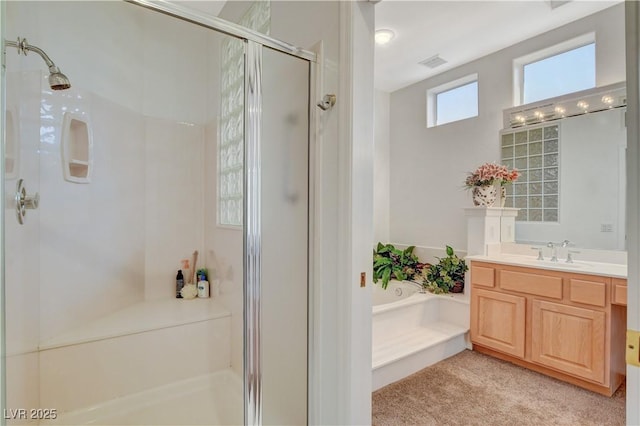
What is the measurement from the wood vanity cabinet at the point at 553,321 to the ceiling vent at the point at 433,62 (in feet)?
6.98

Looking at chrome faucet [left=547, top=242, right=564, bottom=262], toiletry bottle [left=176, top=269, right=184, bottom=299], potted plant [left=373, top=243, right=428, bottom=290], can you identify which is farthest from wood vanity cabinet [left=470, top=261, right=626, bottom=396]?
toiletry bottle [left=176, top=269, right=184, bottom=299]

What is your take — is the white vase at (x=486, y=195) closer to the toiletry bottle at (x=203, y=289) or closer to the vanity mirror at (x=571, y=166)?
the vanity mirror at (x=571, y=166)

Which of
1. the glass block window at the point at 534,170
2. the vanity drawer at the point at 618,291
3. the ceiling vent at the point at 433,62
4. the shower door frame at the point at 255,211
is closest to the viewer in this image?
the shower door frame at the point at 255,211

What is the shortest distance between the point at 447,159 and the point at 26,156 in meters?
3.61

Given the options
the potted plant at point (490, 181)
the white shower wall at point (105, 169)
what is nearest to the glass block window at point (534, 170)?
the potted plant at point (490, 181)

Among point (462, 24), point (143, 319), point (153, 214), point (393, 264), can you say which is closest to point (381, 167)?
point (393, 264)

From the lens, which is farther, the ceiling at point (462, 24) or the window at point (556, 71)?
the window at point (556, 71)

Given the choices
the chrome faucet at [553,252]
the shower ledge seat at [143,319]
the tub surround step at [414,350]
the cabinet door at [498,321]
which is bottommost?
the tub surround step at [414,350]

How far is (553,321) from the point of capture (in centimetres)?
218

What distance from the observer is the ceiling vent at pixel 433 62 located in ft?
10.4

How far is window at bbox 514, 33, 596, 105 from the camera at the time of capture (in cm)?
250

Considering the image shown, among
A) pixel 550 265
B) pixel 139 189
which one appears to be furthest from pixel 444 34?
pixel 139 189

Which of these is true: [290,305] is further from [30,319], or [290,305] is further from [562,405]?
[562,405]

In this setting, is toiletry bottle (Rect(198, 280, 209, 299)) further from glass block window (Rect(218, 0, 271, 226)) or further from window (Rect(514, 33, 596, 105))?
window (Rect(514, 33, 596, 105))
